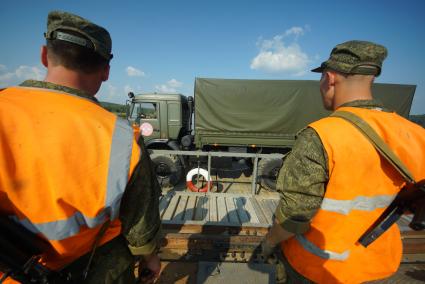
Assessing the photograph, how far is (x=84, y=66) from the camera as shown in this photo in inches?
42.2

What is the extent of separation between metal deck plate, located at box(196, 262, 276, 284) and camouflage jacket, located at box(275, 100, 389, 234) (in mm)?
2242

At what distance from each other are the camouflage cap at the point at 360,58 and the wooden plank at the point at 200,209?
10.7ft

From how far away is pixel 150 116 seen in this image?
7098 millimetres

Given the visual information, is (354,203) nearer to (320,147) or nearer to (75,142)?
(320,147)

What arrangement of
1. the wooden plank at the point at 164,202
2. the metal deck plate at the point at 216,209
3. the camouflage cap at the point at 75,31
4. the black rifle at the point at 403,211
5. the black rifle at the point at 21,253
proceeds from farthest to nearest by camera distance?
the wooden plank at the point at 164,202 → the metal deck plate at the point at 216,209 → the black rifle at the point at 403,211 → the camouflage cap at the point at 75,31 → the black rifle at the point at 21,253

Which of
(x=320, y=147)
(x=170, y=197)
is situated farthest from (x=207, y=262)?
(x=320, y=147)

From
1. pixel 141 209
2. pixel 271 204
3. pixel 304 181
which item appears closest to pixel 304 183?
pixel 304 181

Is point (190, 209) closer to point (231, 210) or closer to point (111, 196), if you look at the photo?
point (231, 210)

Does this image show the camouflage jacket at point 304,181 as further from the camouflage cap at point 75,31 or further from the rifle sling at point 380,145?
the camouflage cap at point 75,31

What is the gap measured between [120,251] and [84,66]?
1.09 meters

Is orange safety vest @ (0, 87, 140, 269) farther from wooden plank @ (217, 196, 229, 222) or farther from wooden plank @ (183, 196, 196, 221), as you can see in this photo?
wooden plank @ (217, 196, 229, 222)

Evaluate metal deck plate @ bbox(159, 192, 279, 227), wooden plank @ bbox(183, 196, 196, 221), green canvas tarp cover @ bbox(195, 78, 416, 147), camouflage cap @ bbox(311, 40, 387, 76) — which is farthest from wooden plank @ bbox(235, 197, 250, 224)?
camouflage cap @ bbox(311, 40, 387, 76)

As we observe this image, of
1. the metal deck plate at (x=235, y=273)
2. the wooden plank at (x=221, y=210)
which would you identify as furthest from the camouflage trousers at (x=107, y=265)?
the wooden plank at (x=221, y=210)

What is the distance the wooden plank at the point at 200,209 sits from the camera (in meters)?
3.75
